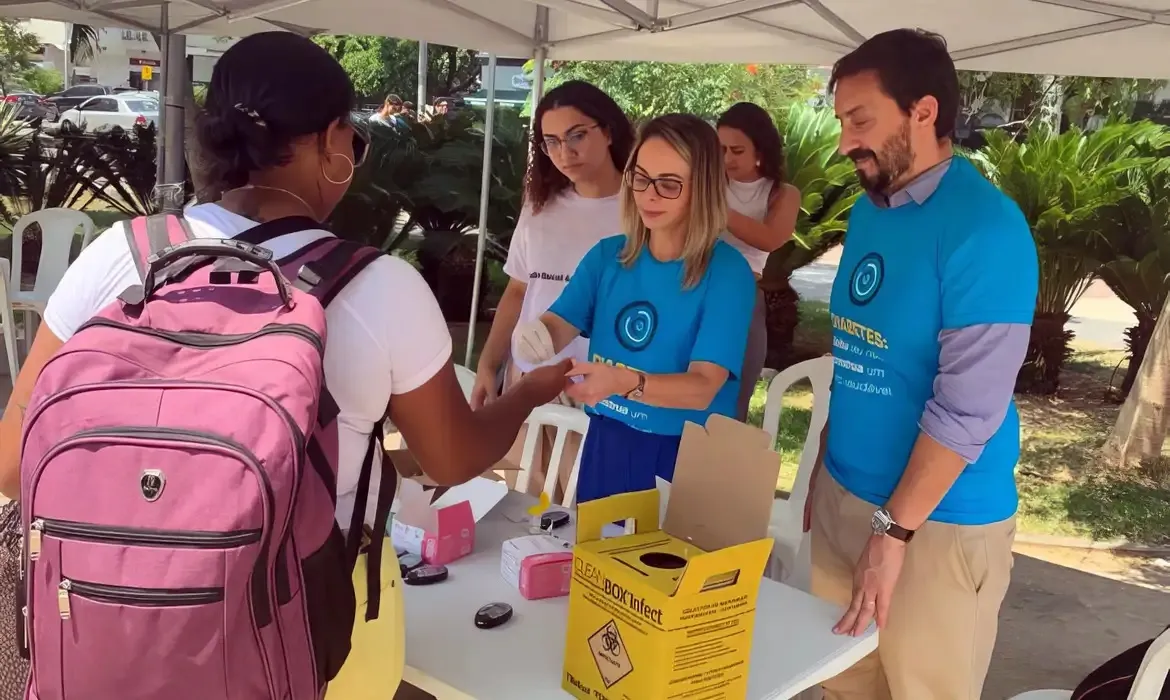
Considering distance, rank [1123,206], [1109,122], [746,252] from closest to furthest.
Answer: [746,252]
[1123,206]
[1109,122]

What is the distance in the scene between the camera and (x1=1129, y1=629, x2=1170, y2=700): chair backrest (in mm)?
1628

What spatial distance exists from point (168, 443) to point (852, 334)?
1.30 meters

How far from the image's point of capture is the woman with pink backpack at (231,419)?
98 centimetres

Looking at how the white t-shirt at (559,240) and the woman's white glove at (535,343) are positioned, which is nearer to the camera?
the woman's white glove at (535,343)

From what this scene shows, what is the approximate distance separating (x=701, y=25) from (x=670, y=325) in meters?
2.87

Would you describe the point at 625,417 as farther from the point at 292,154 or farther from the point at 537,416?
the point at 292,154

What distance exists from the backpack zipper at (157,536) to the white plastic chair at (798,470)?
1689 mm

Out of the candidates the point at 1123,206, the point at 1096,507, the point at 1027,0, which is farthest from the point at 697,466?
the point at 1123,206

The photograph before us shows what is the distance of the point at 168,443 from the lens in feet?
3.21

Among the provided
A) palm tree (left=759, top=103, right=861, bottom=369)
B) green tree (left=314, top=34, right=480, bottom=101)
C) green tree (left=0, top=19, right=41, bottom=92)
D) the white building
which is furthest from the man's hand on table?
the white building

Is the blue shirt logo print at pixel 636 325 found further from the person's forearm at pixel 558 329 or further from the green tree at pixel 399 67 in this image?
the green tree at pixel 399 67

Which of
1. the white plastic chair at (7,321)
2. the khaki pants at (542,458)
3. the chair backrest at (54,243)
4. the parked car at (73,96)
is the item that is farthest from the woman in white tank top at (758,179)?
the parked car at (73,96)

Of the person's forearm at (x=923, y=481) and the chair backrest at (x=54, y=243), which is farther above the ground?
the person's forearm at (x=923, y=481)

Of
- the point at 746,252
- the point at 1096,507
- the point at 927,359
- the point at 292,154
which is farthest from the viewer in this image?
the point at 1096,507
